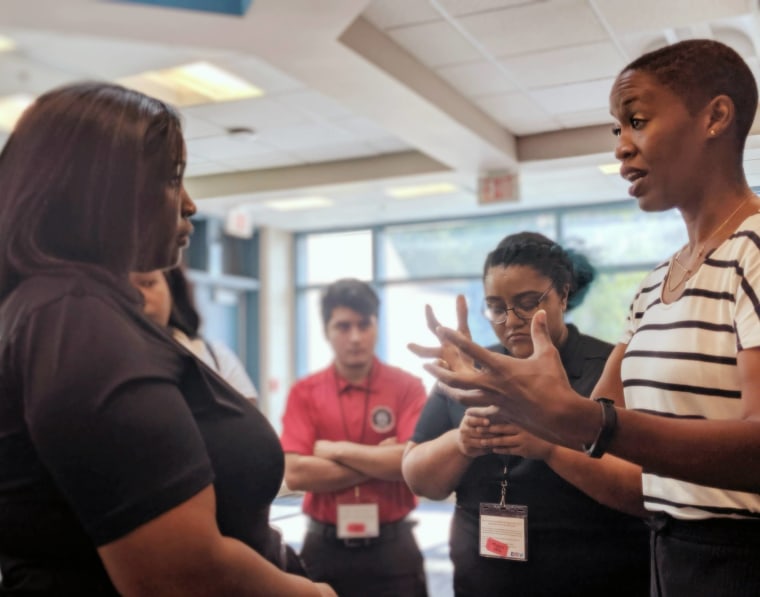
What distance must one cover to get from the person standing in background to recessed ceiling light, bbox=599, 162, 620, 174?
1.12m

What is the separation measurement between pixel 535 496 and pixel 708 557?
49 cm

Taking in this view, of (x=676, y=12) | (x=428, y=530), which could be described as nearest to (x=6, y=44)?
(x=428, y=530)

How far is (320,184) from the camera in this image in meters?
5.50

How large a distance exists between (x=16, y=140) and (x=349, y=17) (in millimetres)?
3048

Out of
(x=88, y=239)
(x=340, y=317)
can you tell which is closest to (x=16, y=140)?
(x=88, y=239)

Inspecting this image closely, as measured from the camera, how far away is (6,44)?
4.04 ft

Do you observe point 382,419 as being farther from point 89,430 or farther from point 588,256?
point 89,430

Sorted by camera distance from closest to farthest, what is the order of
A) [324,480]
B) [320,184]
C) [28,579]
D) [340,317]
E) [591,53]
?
1. [28,579]
2. [324,480]
3. [340,317]
4. [591,53]
5. [320,184]

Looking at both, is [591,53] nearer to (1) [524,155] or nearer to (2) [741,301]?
(1) [524,155]

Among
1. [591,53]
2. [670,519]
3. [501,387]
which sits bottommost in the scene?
[670,519]

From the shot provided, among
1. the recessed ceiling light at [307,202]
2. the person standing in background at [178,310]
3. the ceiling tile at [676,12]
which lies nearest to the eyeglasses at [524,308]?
the person standing in background at [178,310]

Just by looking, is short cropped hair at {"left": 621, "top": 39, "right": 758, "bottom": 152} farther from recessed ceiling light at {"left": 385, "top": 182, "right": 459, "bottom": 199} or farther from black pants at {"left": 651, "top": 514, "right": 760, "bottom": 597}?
recessed ceiling light at {"left": 385, "top": 182, "right": 459, "bottom": 199}

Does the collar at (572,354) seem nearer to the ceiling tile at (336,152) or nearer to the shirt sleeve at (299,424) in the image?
the shirt sleeve at (299,424)

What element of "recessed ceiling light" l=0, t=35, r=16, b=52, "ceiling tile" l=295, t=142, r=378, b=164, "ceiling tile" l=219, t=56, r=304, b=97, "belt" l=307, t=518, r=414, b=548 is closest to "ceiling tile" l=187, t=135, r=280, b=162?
"recessed ceiling light" l=0, t=35, r=16, b=52
